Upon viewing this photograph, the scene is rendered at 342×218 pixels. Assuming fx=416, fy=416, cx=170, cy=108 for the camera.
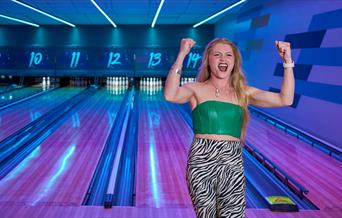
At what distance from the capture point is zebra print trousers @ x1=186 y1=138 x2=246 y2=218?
5.30 ft

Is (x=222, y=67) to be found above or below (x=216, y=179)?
above

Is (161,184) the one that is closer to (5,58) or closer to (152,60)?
(152,60)

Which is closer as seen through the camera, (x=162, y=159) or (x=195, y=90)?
(x=195, y=90)

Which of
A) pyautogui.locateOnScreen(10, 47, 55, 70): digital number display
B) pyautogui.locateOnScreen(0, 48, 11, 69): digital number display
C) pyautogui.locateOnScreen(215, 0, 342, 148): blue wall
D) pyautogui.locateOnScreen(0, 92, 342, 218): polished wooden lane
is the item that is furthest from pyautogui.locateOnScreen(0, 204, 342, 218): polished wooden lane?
pyautogui.locateOnScreen(0, 48, 11, 69): digital number display

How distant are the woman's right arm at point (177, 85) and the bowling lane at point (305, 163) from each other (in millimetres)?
2382

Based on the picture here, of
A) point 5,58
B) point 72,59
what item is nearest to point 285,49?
point 72,59

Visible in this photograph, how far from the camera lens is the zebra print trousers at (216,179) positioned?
5.30 ft

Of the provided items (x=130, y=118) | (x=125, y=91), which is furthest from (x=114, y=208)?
(x=125, y=91)

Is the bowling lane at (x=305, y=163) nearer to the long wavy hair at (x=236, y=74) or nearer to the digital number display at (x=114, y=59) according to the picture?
the long wavy hair at (x=236, y=74)

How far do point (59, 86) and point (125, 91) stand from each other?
2.80 metres

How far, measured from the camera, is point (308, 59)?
20.9 feet

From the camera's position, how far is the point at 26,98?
10.6m

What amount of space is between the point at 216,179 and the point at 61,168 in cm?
331

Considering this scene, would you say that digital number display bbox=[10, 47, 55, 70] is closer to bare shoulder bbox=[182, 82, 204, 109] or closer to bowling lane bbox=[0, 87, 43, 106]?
bowling lane bbox=[0, 87, 43, 106]
